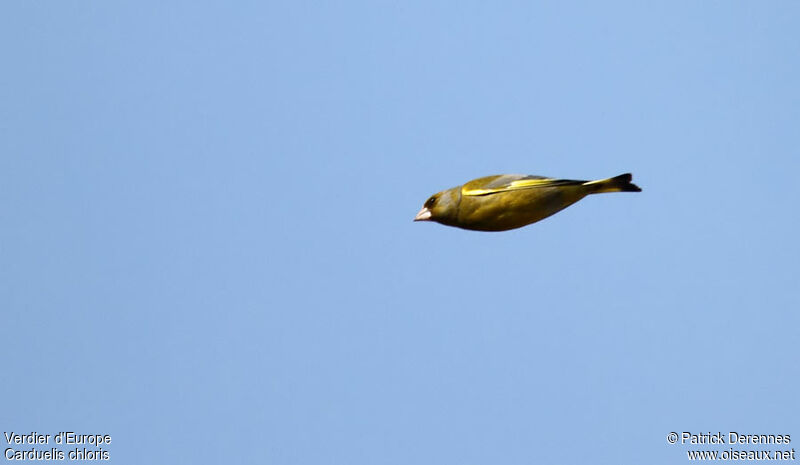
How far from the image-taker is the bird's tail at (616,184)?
996 cm

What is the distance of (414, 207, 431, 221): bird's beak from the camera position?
1033cm

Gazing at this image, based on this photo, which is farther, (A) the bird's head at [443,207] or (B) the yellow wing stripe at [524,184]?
(A) the bird's head at [443,207]

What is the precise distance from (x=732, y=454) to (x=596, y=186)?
382 centimetres

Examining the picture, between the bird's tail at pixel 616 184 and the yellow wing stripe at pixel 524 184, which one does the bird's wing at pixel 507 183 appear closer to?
the yellow wing stripe at pixel 524 184

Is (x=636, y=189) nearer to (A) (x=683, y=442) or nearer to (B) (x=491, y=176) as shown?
(B) (x=491, y=176)

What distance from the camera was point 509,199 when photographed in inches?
395

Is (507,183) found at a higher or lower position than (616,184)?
higher

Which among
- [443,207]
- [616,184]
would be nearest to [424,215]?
[443,207]

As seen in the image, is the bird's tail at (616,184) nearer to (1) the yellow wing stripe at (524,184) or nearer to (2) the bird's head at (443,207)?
(1) the yellow wing stripe at (524,184)

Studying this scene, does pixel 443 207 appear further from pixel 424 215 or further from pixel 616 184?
pixel 616 184

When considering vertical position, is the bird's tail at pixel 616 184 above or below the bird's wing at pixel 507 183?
below

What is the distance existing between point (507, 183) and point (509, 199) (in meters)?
0.21

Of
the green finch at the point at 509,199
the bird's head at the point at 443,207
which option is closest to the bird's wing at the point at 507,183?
the green finch at the point at 509,199

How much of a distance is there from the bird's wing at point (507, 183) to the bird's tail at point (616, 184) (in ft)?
0.54
